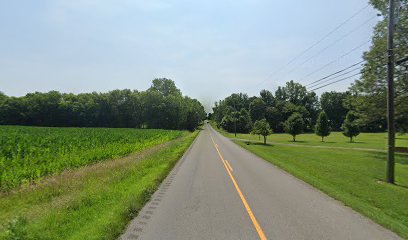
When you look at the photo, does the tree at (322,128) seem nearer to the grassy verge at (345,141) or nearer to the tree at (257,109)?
the grassy verge at (345,141)

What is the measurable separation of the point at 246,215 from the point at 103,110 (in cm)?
10477

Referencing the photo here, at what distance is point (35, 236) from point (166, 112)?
318ft

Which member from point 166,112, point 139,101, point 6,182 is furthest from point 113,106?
point 6,182

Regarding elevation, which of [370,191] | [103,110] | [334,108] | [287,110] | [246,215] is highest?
[334,108]

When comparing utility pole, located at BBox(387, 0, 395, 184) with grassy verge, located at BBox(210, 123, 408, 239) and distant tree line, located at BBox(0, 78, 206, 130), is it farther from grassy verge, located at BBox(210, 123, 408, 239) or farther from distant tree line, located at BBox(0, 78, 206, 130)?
distant tree line, located at BBox(0, 78, 206, 130)

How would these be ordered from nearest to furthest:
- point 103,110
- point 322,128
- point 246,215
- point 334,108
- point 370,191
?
1. point 246,215
2. point 370,191
3. point 322,128
4. point 103,110
5. point 334,108

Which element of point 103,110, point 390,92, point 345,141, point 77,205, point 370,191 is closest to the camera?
point 77,205

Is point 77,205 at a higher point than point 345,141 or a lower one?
lower

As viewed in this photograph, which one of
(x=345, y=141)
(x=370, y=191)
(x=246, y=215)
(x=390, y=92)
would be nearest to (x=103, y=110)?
(x=345, y=141)

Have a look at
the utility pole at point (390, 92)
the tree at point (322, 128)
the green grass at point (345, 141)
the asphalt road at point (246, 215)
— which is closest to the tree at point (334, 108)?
the green grass at point (345, 141)

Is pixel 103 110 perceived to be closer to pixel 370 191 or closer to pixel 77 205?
pixel 77 205

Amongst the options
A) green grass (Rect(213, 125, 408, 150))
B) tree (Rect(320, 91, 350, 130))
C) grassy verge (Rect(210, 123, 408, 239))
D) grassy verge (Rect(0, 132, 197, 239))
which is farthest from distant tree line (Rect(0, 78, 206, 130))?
grassy verge (Rect(0, 132, 197, 239))

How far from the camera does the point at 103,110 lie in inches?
4149

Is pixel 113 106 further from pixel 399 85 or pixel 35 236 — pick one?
pixel 35 236
